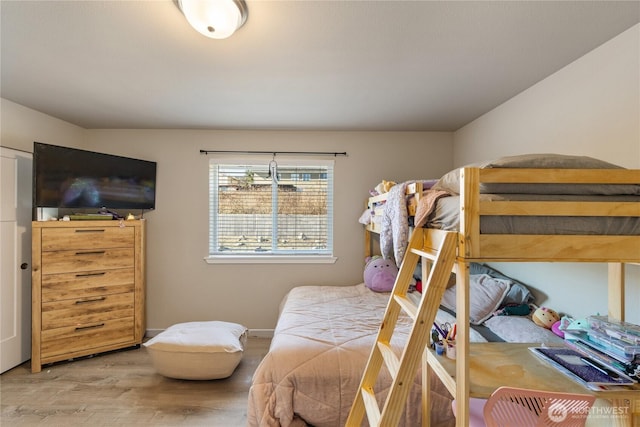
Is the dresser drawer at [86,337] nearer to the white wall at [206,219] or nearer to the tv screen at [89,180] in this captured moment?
the white wall at [206,219]

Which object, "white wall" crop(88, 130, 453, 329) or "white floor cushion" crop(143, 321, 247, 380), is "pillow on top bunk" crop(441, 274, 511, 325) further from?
"white floor cushion" crop(143, 321, 247, 380)

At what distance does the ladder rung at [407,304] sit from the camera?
3.93 feet

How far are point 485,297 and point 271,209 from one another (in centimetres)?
225

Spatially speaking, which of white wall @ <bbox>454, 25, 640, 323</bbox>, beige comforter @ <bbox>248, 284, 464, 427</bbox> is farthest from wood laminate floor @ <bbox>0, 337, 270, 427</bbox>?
white wall @ <bbox>454, 25, 640, 323</bbox>

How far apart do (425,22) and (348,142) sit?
1.91 metres

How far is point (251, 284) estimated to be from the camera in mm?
3279

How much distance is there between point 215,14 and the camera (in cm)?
129

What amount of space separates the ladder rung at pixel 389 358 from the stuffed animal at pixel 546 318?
1092 millimetres

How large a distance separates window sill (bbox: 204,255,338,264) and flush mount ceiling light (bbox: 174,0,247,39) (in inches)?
91.6

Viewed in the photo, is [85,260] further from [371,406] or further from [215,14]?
[371,406]

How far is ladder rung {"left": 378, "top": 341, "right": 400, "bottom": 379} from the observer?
1192mm

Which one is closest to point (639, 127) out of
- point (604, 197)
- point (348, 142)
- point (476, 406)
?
point (604, 197)

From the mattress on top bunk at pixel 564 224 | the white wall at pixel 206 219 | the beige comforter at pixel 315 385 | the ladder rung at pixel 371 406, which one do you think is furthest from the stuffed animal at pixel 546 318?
the white wall at pixel 206 219

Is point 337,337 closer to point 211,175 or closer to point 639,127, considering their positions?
point 639,127
